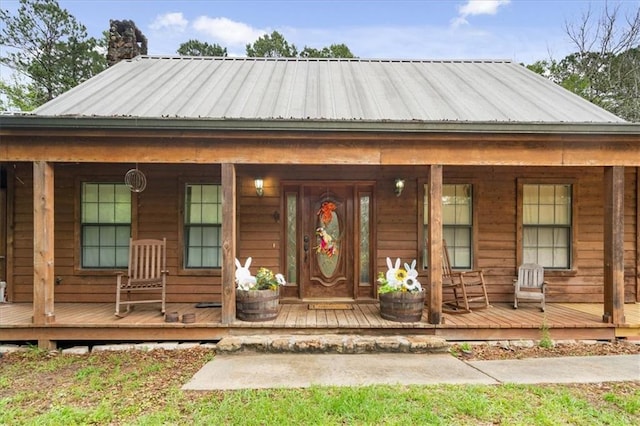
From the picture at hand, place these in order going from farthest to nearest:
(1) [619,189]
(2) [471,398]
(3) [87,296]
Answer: (3) [87,296] < (1) [619,189] < (2) [471,398]

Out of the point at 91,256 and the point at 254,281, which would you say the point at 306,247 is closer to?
the point at 254,281

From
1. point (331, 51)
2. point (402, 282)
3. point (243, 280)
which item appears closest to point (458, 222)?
point (402, 282)

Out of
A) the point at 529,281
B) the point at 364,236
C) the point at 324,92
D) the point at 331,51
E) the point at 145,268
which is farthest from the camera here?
the point at 331,51

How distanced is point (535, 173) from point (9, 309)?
307 inches

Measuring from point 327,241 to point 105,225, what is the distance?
3.35m

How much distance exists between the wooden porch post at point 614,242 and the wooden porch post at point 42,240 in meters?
6.37

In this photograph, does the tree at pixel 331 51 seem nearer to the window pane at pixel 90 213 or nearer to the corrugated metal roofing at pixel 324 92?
the corrugated metal roofing at pixel 324 92

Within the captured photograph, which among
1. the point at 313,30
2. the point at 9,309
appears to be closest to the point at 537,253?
the point at 9,309

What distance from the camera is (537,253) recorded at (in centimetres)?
576

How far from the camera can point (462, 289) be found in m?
4.93

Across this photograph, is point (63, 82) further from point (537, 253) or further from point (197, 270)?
point (537, 253)

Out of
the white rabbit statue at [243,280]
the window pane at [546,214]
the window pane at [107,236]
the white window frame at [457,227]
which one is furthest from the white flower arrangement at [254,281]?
the window pane at [546,214]

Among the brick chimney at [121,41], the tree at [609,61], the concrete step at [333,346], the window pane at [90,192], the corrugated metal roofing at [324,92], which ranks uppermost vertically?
the tree at [609,61]

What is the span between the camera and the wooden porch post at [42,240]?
4.12 meters
